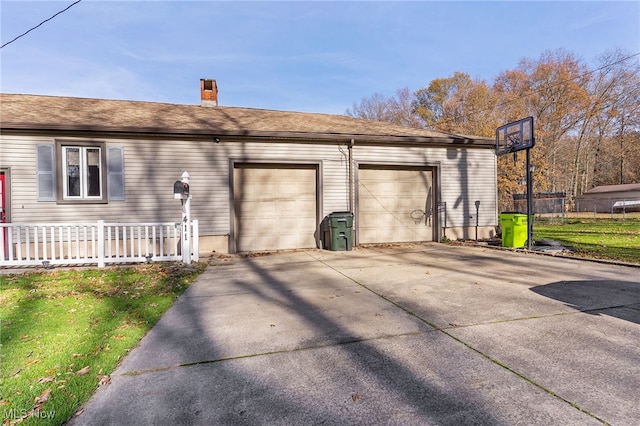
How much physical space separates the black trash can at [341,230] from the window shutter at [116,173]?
18.3ft

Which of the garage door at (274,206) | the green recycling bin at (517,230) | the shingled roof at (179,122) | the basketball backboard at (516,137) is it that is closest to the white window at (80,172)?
the shingled roof at (179,122)

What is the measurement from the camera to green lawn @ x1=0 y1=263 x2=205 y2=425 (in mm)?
2289

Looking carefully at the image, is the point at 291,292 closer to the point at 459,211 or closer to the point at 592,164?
the point at 459,211

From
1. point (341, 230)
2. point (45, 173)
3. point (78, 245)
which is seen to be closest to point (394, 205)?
point (341, 230)

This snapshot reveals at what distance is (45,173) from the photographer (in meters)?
8.15

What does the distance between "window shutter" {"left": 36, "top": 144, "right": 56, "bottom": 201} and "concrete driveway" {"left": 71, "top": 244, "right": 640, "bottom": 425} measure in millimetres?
5684

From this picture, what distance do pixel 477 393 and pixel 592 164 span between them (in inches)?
2174

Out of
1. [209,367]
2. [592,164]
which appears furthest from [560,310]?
[592,164]

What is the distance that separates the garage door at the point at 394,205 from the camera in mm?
10508

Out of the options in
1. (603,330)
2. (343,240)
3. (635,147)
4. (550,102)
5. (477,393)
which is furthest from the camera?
(635,147)

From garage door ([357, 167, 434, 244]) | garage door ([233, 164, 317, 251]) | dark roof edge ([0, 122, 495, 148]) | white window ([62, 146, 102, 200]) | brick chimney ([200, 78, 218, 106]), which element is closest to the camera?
dark roof edge ([0, 122, 495, 148])

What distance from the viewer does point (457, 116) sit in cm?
3172

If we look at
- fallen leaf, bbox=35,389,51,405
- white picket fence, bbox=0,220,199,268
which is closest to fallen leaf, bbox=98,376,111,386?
fallen leaf, bbox=35,389,51,405

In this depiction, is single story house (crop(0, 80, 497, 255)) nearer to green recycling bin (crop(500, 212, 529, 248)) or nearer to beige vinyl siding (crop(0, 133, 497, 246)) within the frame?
beige vinyl siding (crop(0, 133, 497, 246))
